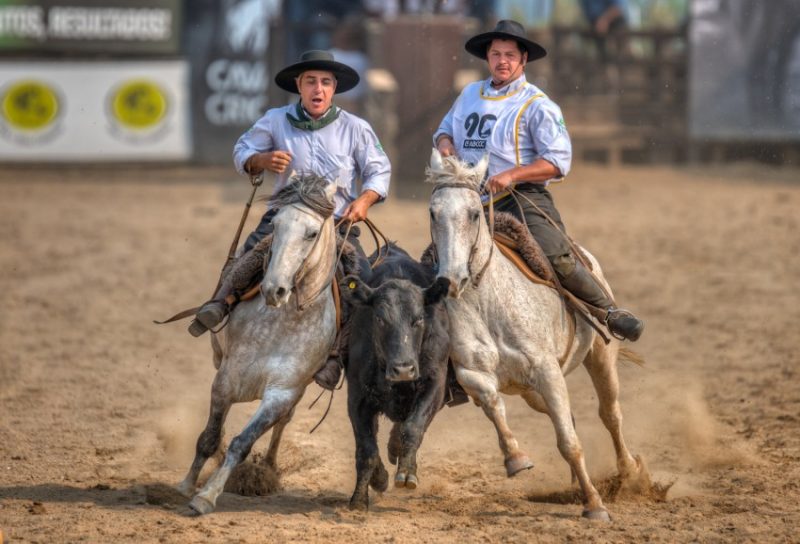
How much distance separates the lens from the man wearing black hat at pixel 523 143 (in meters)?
6.41

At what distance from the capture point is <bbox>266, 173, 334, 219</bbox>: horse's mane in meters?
5.82

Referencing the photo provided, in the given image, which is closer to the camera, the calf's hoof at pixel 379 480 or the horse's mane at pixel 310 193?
the horse's mane at pixel 310 193

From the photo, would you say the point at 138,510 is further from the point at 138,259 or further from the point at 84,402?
the point at 138,259

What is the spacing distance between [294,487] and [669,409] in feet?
9.34

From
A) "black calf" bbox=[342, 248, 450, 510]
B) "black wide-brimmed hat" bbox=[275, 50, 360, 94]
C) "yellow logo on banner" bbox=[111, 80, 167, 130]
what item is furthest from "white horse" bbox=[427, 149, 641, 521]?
"yellow logo on banner" bbox=[111, 80, 167, 130]

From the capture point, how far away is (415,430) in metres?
5.84

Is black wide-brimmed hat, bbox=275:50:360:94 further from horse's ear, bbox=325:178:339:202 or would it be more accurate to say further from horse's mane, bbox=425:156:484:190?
horse's mane, bbox=425:156:484:190

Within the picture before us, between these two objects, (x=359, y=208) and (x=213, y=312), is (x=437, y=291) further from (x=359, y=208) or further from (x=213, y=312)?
(x=213, y=312)

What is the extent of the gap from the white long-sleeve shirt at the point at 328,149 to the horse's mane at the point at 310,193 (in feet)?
1.44

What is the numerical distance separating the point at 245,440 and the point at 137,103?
1279 centimetres

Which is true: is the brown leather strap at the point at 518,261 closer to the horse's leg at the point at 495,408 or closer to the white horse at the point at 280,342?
the horse's leg at the point at 495,408

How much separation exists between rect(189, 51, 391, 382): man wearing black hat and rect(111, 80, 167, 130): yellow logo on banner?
11.8m

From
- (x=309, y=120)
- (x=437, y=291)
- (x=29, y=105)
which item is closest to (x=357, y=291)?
(x=437, y=291)

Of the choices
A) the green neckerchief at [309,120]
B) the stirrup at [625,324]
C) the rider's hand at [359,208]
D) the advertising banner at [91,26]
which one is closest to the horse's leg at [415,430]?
the rider's hand at [359,208]
